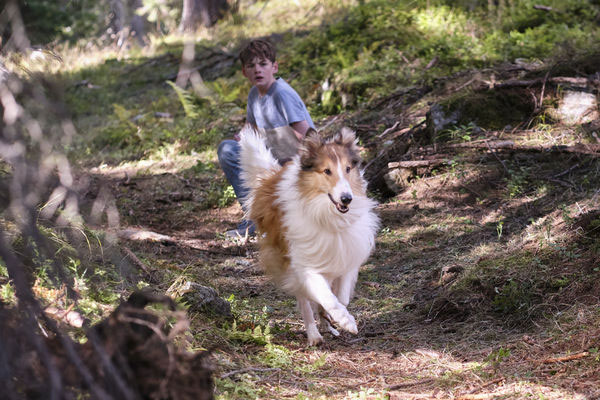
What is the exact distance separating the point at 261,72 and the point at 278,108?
45 centimetres

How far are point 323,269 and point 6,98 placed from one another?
9.09 ft

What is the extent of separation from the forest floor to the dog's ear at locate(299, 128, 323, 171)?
136 centimetres

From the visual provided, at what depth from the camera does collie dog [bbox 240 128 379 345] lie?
453 cm

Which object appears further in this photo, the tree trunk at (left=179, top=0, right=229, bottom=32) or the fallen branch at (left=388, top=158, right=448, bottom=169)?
the tree trunk at (left=179, top=0, right=229, bottom=32)

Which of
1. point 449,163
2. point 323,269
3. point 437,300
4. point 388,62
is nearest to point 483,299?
point 437,300

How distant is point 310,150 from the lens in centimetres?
468

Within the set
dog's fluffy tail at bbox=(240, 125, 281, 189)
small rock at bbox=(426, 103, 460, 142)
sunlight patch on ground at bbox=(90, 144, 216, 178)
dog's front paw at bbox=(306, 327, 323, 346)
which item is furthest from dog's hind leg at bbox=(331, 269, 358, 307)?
sunlight patch on ground at bbox=(90, 144, 216, 178)

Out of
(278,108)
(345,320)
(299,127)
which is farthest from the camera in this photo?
(278,108)

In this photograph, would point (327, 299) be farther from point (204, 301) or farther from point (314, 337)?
point (204, 301)

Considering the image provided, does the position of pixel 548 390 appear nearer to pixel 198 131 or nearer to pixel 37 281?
pixel 37 281

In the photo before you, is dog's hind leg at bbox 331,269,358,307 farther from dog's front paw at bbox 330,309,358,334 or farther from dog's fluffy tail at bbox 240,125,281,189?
dog's fluffy tail at bbox 240,125,281,189

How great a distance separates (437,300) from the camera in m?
4.89

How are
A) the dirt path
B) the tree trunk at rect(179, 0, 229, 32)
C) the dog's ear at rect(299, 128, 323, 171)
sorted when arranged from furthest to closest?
the tree trunk at rect(179, 0, 229, 32), the dog's ear at rect(299, 128, 323, 171), the dirt path

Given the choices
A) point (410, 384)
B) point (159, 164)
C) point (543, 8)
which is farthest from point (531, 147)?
point (159, 164)
